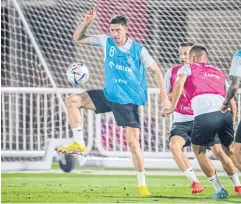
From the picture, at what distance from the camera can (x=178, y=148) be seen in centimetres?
1516

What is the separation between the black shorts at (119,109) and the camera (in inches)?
584

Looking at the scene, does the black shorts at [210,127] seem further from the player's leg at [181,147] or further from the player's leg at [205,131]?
the player's leg at [181,147]

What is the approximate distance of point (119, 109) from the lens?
14.9 metres

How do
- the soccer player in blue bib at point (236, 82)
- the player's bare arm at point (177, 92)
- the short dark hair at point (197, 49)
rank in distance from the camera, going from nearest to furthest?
1. the soccer player in blue bib at point (236, 82)
2. the player's bare arm at point (177, 92)
3. the short dark hair at point (197, 49)

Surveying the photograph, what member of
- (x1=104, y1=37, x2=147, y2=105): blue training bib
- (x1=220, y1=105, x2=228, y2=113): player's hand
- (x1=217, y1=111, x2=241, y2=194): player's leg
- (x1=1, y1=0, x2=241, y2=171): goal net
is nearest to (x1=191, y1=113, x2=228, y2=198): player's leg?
(x1=217, y1=111, x2=241, y2=194): player's leg

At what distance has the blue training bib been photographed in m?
14.9

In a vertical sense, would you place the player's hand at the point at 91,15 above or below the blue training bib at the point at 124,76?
above

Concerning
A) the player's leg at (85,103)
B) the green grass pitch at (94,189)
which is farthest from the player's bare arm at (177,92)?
the player's leg at (85,103)

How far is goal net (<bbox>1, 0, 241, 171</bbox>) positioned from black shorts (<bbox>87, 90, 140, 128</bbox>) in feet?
18.2

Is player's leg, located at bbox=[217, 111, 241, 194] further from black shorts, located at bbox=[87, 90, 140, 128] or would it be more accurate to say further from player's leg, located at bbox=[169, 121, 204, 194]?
black shorts, located at bbox=[87, 90, 140, 128]

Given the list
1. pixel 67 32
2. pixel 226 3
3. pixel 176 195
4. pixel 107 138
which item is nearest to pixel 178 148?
pixel 176 195

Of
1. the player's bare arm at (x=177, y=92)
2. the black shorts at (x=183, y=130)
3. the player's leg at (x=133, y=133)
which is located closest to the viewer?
the player's bare arm at (x=177, y=92)

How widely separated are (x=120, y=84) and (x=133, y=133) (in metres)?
0.64

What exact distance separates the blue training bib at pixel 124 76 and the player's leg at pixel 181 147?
633 millimetres
